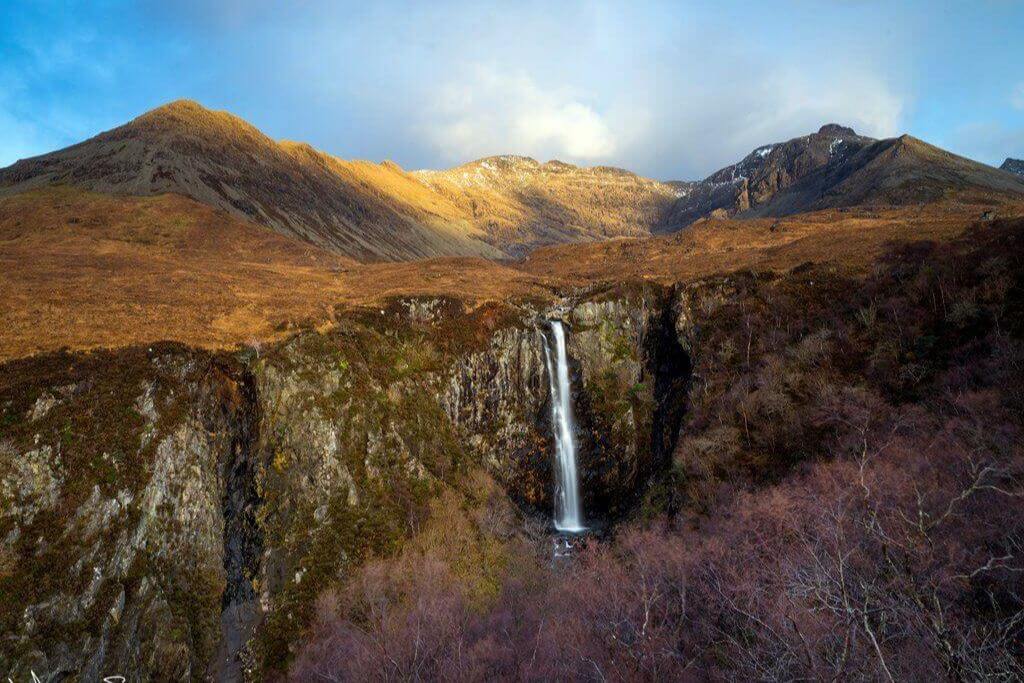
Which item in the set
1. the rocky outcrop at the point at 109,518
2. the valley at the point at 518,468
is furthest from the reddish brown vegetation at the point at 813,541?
the rocky outcrop at the point at 109,518

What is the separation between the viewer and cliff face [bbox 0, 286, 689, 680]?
62.4 ft

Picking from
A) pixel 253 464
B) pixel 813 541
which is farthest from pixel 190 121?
pixel 813 541

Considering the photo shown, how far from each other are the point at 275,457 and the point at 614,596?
66.1 feet

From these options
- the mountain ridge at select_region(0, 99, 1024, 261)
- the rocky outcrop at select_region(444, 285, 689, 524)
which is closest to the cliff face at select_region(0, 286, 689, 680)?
the rocky outcrop at select_region(444, 285, 689, 524)

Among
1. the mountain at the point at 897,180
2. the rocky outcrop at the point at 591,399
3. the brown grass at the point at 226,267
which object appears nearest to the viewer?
the brown grass at the point at 226,267

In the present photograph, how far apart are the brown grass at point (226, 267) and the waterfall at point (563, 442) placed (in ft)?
27.8

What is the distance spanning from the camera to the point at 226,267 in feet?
173

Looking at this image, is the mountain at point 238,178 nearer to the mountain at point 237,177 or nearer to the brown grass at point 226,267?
the mountain at point 237,177

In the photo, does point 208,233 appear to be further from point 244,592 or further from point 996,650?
point 996,650

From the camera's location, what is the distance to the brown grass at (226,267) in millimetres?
29564

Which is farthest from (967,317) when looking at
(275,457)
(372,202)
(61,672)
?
(372,202)

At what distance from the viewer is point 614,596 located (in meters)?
24.4

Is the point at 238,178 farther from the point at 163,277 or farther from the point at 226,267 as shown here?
the point at 163,277

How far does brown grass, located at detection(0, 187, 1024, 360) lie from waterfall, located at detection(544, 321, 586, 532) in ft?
27.8
